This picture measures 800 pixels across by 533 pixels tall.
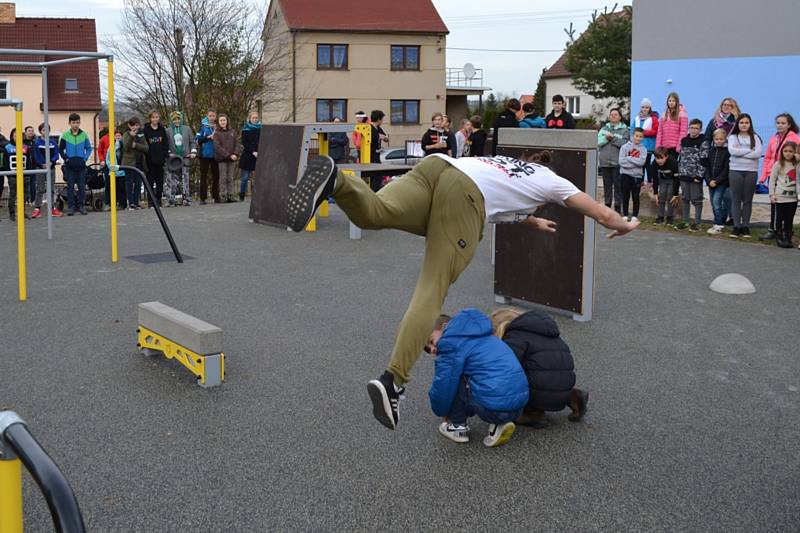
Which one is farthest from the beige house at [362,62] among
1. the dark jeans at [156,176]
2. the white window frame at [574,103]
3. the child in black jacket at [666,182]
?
the child in black jacket at [666,182]

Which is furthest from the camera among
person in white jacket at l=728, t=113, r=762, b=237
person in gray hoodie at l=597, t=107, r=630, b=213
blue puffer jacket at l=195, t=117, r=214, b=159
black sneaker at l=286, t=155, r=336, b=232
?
blue puffer jacket at l=195, t=117, r=214, b=159

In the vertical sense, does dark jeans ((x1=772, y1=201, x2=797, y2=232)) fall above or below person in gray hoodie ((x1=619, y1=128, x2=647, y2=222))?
below

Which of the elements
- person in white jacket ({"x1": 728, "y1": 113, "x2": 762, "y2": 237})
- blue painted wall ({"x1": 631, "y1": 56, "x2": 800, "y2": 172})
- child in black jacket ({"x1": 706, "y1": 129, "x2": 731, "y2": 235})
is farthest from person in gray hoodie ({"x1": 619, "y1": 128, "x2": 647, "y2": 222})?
blue painted wall ({"x1": 631, "y1": 56, "x2": 800, "y2": 172})

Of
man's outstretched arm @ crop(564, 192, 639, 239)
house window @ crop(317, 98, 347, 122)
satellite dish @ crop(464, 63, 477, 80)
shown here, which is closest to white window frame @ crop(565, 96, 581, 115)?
satellite dish @ crop(464, 63, 477, 80)

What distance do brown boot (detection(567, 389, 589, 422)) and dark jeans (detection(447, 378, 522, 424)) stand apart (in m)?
0.54

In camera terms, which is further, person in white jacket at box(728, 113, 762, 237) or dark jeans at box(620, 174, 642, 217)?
dark jeans at box(620, 174, 642, 217)

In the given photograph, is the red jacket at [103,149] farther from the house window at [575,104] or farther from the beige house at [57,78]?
the house window at [575,104]

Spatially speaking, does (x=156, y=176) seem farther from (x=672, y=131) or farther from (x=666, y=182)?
(x=672, y=131)

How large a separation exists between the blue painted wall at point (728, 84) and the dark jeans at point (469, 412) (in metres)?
18.5

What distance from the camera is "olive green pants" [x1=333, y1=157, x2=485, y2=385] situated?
5008mm

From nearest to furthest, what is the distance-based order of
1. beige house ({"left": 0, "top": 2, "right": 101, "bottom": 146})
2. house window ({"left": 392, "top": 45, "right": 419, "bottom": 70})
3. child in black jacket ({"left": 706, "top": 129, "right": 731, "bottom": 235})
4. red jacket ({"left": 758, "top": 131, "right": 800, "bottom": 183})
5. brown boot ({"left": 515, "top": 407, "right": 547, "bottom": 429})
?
brown boot ({"left": 515, "top": 407, "right": 547, "bottom": 429}), red jacket ({"left": 758, "top": 131, "right": 800, "bottom": 183}), child in black jacket ({"left": 706, "top": 129, "right": 731, "bottom": 235}), beige house ({"left": 0, "top": 2, "right": 101, "bottom": 146}), house window ({"left": 392, "top": 45, "right": 419, "bottom": 70})

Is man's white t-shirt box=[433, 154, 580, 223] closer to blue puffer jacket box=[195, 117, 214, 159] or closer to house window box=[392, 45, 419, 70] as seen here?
blue puffer jacket box=[195, 117, 214, 159]

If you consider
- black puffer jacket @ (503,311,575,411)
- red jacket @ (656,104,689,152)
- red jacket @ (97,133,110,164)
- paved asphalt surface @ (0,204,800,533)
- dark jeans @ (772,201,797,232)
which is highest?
red jacket @ (656,104,689,152)

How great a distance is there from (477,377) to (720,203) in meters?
10.5
